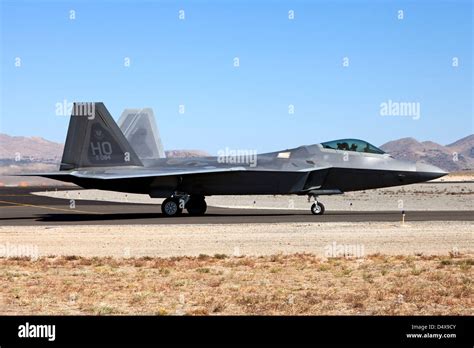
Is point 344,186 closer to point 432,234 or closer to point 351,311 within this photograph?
point 432,234

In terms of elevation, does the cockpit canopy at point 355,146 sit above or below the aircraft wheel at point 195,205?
above

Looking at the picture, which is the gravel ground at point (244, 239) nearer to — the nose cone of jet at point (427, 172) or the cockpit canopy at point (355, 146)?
the nose cone of jet at point (427, 172)

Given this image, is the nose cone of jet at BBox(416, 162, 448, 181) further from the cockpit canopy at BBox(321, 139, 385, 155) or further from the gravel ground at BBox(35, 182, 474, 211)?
the gravel ground at BBox(35, 182, 474, 211)

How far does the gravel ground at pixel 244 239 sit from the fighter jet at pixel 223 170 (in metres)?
5.05

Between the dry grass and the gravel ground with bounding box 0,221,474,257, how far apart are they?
147 cm

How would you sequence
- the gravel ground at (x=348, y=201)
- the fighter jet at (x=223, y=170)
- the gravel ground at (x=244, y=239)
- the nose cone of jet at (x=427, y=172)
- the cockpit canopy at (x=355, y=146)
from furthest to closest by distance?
the gravel ground at (x=348, y=201) < the cockpit canopy at (x=355, y=146) < the fighter jet at (x=223, y=170) < the nose cone of jet at (x=427, y=172) < the gravel ground at (x=244, y=239)

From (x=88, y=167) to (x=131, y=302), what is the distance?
70.6ft

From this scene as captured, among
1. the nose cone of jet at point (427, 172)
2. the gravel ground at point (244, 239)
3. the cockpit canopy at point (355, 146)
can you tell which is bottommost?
the gravel ground at point (244, 239)

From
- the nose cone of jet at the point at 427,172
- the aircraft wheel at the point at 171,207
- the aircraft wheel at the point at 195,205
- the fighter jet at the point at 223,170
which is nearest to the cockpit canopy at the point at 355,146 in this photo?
the fighter jet at the point at 223,170

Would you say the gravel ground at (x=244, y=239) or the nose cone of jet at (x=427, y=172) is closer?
the gravel ground at (x=244, y=239)

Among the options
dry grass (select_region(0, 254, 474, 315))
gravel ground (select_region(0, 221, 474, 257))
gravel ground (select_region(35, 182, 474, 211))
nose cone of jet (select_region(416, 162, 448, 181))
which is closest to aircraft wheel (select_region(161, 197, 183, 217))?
gravel ground (select_region(0, 221, 474, 257))

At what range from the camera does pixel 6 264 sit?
16.2 metres

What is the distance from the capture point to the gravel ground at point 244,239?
18.1 m
